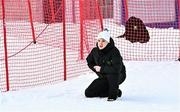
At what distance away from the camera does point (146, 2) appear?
13.6m

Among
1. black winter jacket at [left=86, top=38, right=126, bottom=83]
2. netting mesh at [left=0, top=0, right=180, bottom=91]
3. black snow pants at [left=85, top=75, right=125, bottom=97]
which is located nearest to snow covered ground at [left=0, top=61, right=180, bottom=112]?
black snow pants at [left=85, top=75, right=125, bottom=97]

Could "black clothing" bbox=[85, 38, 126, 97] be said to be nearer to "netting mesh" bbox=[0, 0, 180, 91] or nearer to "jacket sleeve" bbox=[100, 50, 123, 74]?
"jacket sleeve" bbox=[100, 50, 123, 74]

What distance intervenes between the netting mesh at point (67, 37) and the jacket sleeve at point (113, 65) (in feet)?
6.10

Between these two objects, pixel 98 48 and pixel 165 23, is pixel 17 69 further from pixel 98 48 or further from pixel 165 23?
pixel 165 23

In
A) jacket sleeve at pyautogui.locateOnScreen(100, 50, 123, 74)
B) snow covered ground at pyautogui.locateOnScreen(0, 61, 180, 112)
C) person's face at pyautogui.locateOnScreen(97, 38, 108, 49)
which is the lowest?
snow covered ground at pyautogui.locateOnScreen(0, 61, 180, 112)

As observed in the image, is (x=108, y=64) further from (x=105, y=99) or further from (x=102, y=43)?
(x=105, y=99)

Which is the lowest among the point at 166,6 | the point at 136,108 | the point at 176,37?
the point at 136,108

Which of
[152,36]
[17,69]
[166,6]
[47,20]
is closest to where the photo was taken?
[17,69]

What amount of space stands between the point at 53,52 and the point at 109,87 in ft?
15.6

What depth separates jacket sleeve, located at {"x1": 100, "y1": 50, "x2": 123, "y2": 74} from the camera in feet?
19.5

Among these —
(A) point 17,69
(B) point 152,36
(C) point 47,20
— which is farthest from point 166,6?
(A) point 17,69

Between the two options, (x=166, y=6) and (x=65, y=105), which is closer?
(x=65, y=105)

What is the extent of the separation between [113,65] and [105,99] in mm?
507

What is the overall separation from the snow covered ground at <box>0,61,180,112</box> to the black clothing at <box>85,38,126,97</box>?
0.56 ft
